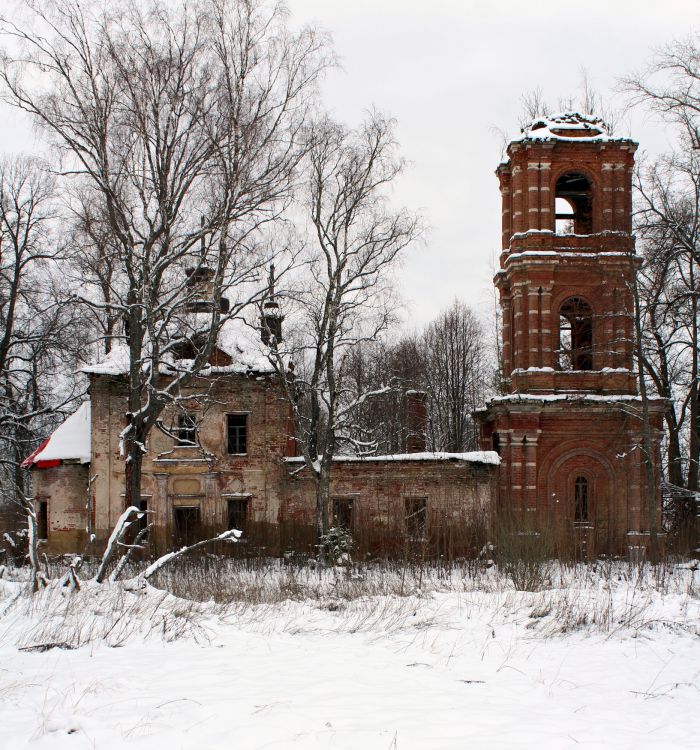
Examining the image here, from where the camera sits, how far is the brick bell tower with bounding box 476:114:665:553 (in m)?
24.9

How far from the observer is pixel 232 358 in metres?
25.3

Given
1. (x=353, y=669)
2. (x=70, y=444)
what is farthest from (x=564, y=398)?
(x=353, y=669)

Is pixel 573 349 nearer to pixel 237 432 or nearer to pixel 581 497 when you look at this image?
pixel 581 497

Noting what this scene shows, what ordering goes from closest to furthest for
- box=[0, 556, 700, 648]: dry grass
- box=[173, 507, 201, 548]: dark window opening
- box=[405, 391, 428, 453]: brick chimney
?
box=[0, 556, 700, 648]: dry grass → box=[173, 507, 201, 548]: dark window opening → box=[405, 391, 428, 453]: brick chimney

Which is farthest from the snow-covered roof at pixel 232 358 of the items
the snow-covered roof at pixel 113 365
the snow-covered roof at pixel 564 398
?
the snow-covered roof at pixel 564 398

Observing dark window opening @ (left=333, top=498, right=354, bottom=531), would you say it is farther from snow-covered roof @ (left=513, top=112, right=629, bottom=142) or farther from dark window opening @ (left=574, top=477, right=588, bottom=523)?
snow-covered roof @ (left=513, top=112, right=629, bottom=142)

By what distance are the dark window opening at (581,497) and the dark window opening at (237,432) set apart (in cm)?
1039

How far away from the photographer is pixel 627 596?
41.9ft

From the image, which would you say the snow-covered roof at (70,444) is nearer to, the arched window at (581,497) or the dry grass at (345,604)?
the dry grass at (345,604)

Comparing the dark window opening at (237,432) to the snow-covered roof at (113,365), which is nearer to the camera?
the snow-covered roof at (113,365)

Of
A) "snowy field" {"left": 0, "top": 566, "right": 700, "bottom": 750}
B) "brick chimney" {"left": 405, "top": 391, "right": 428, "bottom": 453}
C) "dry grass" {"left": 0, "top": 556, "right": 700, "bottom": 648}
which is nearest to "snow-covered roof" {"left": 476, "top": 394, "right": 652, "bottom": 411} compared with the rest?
"brick chimney" {"left": 405, "top": 391, "right": 428, "bottom": 453}

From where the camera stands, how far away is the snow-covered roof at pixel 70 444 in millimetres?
24766

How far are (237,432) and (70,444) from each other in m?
5.18

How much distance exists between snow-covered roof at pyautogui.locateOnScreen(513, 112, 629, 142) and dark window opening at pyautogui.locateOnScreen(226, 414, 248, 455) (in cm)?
1239
